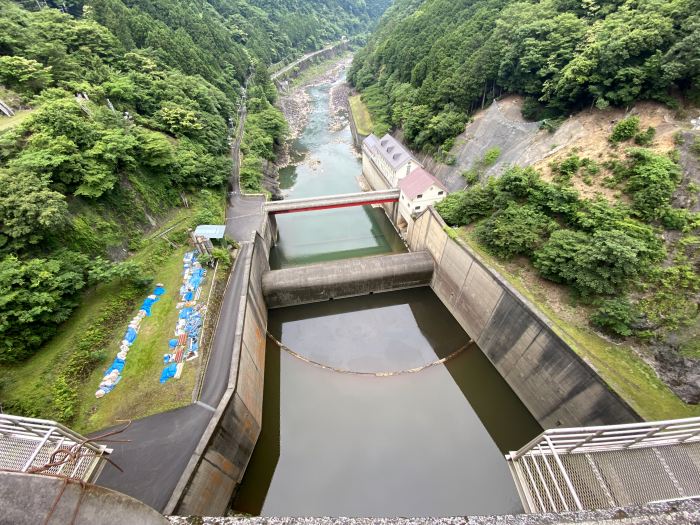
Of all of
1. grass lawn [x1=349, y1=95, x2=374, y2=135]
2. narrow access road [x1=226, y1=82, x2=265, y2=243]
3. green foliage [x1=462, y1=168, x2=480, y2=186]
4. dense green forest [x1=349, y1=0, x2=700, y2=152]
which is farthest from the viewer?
grass lawn [x1=349, y1=95, x2=374, y2=135]

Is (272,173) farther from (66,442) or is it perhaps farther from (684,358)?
(684,358)

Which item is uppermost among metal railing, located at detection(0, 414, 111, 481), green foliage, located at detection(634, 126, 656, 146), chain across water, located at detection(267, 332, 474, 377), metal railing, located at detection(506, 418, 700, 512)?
green foliage, located at detection(634, 126, 656, 146)

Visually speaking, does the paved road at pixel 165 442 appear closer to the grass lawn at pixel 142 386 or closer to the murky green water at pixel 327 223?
the grass lawn at pixel 142 386

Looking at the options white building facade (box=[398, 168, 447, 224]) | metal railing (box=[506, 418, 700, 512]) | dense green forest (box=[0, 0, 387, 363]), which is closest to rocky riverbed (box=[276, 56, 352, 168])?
dense green forest (box=[0, 0, 387, 363])

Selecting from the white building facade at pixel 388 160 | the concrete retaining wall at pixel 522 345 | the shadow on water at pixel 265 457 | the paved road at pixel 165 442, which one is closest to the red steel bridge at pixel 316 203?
the white building facade at pixel 388 160

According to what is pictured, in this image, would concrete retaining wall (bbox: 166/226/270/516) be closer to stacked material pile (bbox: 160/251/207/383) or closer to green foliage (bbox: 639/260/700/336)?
stacked material pile (bbox: 160/251/207/383)
